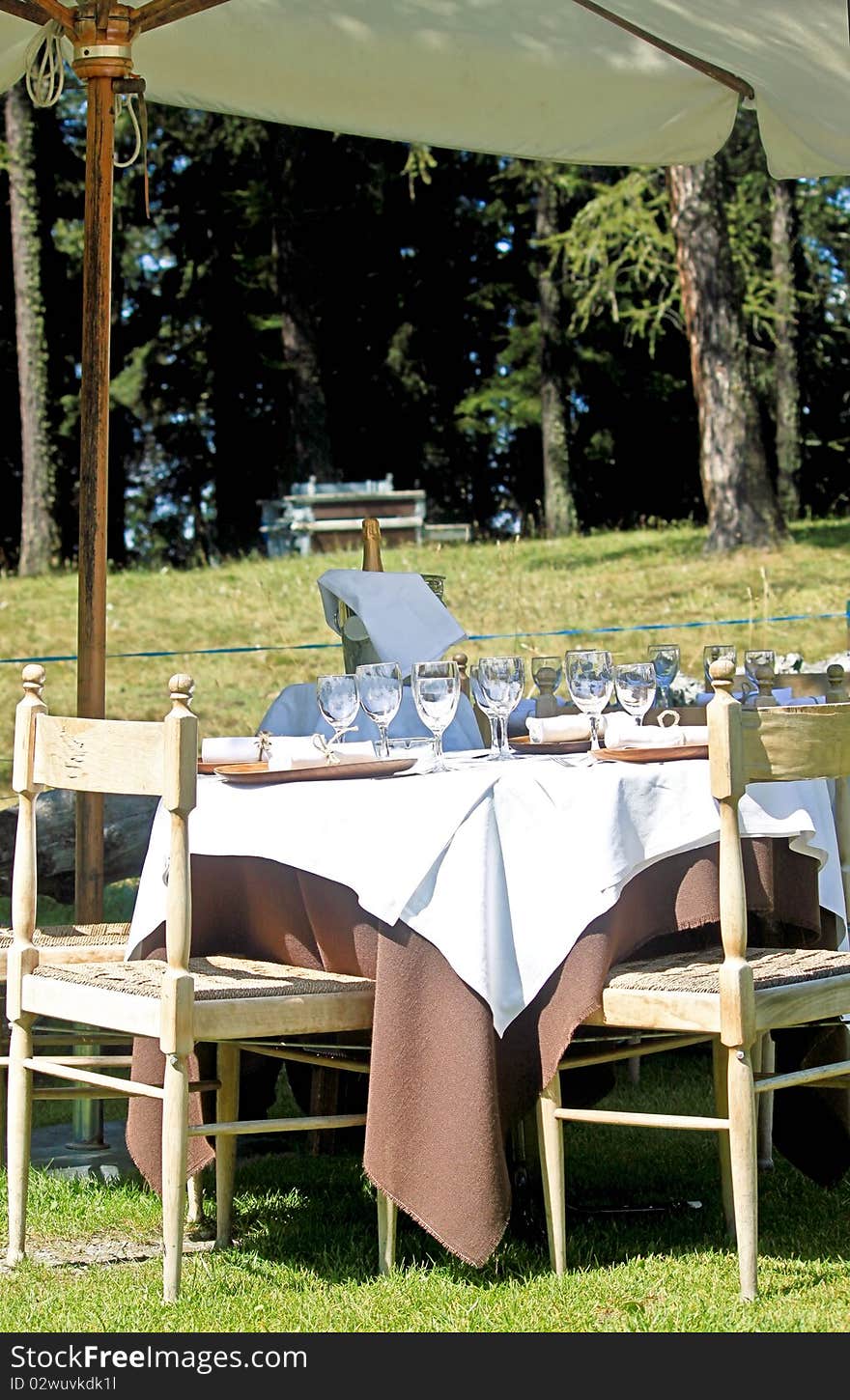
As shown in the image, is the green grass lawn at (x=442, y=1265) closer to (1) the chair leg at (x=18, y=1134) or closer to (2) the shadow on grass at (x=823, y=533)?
(1) the chair leg at (x=18, y=1134)

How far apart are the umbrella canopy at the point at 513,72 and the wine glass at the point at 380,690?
6.85 feet

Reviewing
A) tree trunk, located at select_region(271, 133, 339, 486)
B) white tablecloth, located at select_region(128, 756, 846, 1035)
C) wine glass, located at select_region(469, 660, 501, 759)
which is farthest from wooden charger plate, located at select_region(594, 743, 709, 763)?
tree trunk, located at select_region(271, 133, 339, 486)

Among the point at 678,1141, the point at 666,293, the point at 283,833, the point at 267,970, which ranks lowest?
the point at 678,1141

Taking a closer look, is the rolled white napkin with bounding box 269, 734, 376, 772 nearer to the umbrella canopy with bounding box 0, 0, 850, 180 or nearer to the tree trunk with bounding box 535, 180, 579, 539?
the umbrella canopy with bounding box 0, 0, 850, 180

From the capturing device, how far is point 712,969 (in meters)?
2.99

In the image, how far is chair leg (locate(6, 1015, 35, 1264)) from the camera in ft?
10.5

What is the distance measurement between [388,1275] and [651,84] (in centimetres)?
355

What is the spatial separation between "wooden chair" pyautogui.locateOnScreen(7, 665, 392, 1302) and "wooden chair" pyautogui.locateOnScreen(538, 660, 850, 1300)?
0.46m

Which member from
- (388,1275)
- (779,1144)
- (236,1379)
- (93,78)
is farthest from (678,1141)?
(93,78)

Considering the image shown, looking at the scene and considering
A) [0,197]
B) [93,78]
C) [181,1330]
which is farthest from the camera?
[0,197]

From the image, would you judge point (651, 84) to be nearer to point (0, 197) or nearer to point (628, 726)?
point (628, 726)

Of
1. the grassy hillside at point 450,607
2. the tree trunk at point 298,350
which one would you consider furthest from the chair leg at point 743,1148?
the tree trunk at point 298,350

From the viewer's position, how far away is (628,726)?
3.22 m

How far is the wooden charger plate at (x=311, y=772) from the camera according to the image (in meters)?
3.10
